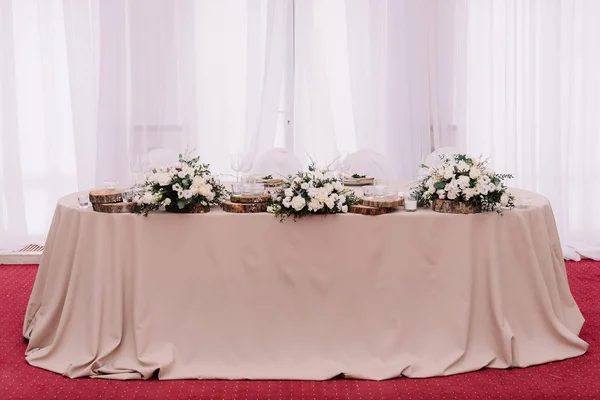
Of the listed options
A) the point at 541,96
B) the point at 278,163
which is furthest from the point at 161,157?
the point at 541,96

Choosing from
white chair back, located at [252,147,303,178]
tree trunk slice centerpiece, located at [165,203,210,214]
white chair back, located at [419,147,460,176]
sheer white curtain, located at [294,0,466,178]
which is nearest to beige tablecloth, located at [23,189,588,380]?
tree trunk slice centerpiece, located at [165,203,210,214]

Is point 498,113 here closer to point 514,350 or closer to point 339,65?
point 339,65

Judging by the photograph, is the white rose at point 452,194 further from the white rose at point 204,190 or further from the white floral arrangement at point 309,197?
the white rose at point 204,190

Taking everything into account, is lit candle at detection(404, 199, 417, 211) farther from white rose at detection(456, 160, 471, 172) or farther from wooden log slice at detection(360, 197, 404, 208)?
white rose at detection(456, 160, 471, 172)

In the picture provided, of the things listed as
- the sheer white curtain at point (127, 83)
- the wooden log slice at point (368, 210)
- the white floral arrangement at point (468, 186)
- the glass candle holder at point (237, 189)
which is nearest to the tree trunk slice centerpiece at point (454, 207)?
the white floral arrangement at point (468, 186)

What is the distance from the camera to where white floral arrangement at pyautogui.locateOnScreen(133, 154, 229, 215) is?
332cm

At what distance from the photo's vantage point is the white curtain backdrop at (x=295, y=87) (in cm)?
578

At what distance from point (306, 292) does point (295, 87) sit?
9.80 feet

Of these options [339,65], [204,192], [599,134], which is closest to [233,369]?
[204,192]

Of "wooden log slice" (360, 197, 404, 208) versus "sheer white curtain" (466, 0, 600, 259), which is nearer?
"wooden log slice" (360, 197, 404, 208)

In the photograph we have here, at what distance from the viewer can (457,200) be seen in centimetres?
336

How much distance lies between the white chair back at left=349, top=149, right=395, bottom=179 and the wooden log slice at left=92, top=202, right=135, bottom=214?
6.13 ft

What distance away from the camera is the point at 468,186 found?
3316mm

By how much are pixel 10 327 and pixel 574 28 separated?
5002mm
